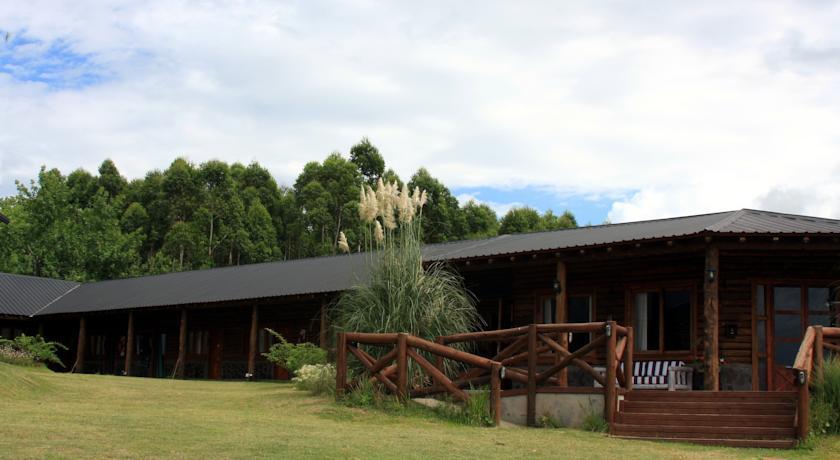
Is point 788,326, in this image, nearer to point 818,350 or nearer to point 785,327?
point 785,327

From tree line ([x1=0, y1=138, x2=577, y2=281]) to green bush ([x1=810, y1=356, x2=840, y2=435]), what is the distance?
3832 centimetres

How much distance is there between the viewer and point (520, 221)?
56938 millimetres

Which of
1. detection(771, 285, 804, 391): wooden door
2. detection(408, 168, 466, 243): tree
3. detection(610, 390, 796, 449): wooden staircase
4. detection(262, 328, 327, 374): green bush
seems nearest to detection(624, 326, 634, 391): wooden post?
detection(610, 390, 796, 449): wooden staircase

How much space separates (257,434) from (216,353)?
20.5 meters

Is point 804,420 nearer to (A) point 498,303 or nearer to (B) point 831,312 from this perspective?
(B) point 831,312

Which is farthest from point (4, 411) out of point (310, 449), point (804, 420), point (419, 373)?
point (804, 420)

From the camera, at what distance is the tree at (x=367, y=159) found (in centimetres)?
5912

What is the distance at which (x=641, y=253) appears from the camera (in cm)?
1650

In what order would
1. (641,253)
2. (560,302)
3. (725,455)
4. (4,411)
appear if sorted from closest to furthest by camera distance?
(725,455)
(4,411)
(641,253)
(560,302)

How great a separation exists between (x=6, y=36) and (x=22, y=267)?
49.3 meters

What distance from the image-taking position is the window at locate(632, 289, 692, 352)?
1775 centimetres

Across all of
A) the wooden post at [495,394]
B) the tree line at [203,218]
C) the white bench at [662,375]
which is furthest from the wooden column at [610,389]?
the tree line at [203,218]

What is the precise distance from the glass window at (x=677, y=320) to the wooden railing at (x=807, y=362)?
4442 millimetres

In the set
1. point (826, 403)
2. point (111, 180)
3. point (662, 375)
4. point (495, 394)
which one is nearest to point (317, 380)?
point (495, 394)
